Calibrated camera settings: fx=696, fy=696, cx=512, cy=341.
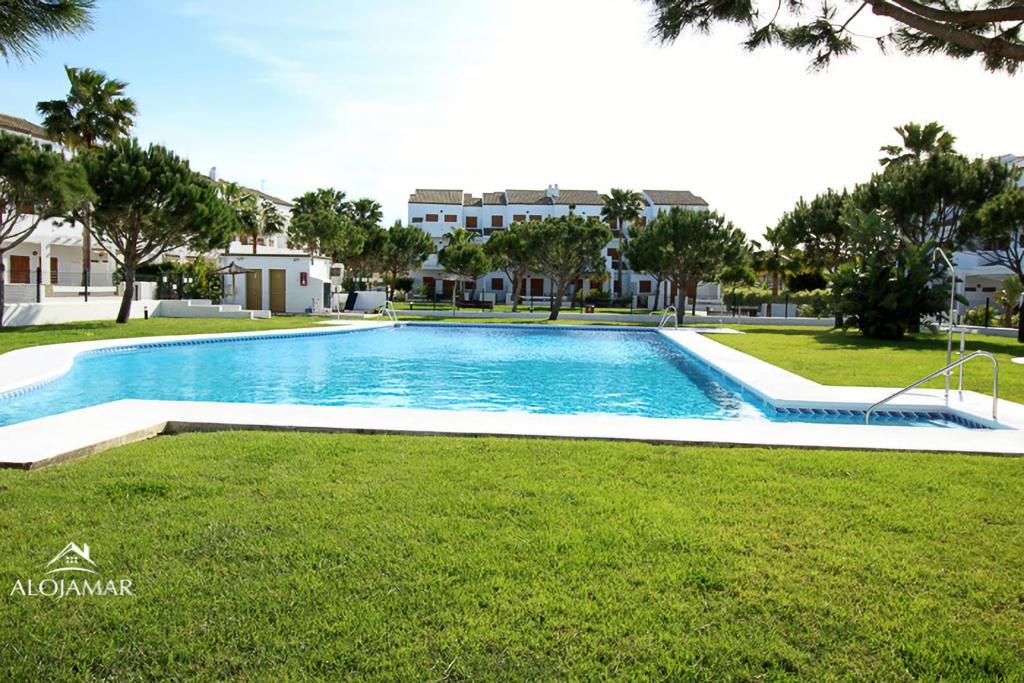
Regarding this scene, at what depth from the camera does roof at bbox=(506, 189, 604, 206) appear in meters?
63.4

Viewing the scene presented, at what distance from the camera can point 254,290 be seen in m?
33.3

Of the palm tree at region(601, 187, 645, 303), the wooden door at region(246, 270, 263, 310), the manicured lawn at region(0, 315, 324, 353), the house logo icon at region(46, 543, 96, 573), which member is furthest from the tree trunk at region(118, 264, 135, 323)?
the palm tree at region(601, 187, 645, 303)

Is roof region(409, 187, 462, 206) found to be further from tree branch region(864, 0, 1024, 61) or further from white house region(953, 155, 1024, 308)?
tree branch region(864, 0, 1024, 61)

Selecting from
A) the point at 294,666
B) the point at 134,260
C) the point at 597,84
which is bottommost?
the point at 294,666

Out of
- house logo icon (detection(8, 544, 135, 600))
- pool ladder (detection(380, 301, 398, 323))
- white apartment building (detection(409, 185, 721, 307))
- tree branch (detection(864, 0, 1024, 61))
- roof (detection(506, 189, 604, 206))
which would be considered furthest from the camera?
roof (detection(506, 189, 604, 206))

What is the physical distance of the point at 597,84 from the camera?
7332mm

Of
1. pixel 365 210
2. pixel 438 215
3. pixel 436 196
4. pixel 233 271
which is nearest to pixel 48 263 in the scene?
pixel 233 271

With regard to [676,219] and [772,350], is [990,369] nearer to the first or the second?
[772,350]

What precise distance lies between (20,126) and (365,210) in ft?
86.2

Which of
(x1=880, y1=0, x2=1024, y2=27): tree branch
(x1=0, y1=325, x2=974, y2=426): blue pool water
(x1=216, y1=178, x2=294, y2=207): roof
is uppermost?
(x1=216, y1=178, x2=294, y2=207): roof

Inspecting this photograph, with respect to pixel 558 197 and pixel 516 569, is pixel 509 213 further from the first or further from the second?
pixel 516 569

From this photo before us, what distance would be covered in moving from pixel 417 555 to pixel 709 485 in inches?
91.6

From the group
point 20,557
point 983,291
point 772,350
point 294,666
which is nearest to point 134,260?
point 772,350

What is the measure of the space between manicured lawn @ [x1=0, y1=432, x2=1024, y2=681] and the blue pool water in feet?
16.4
